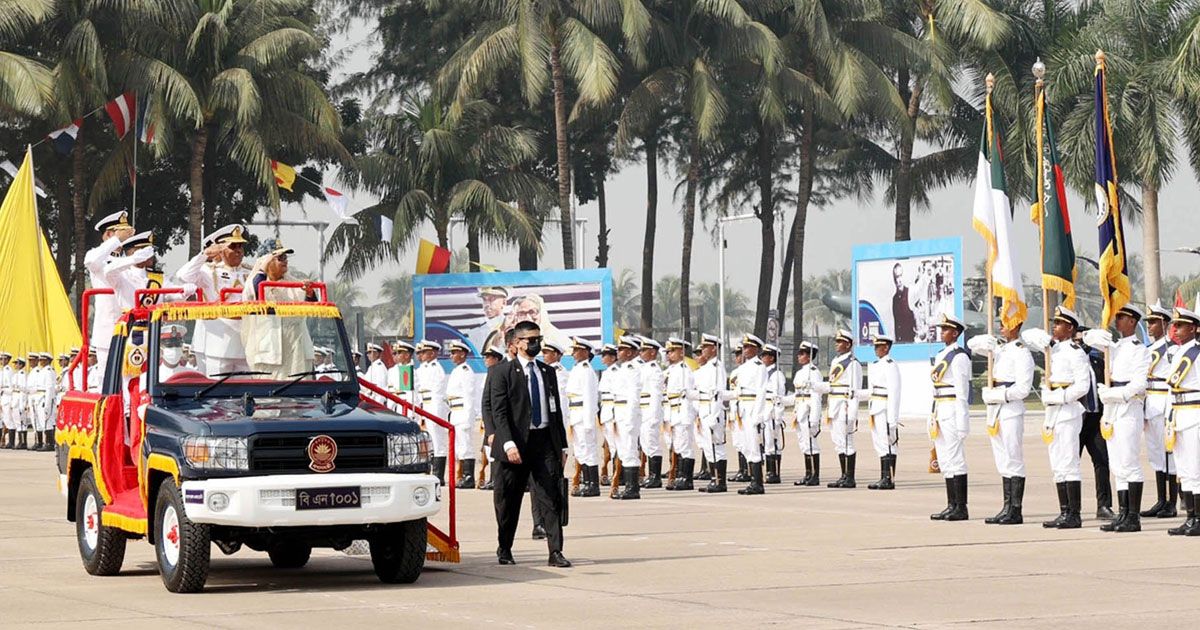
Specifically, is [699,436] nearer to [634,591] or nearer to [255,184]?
[634,591]

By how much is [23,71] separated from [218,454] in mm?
34061

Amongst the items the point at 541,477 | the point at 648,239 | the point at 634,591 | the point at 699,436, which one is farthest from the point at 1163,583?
the point at 648,239

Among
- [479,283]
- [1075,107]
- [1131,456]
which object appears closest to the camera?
[1131,456]

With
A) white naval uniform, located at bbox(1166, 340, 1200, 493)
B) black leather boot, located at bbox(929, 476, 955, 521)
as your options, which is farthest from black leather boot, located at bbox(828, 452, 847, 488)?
white naval uniform, located at bbox(1166, 340, 1200, 493)

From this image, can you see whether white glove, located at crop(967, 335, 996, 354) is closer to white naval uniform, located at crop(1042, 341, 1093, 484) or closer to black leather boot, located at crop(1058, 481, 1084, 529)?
white naval uniform, located at crop(1042, 341, 1093, 484)

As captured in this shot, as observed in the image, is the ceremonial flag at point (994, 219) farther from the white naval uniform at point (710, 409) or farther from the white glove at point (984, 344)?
the white naval uniform at point (710, 409)

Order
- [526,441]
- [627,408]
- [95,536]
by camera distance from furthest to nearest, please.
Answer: [627,408] → [526,441] → [95,536]

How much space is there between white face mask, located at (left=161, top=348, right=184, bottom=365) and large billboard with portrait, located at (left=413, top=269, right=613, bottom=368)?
91.1 feet

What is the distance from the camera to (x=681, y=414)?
2444cm

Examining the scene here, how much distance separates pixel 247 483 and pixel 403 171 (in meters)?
43.2

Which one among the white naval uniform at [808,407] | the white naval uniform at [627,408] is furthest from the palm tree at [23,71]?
the white naval uniform at [808,407]

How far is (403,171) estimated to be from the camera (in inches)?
2159

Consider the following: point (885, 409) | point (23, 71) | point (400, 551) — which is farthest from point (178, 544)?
point (23, 71)

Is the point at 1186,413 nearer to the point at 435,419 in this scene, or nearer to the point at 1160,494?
the point at 1160,494
